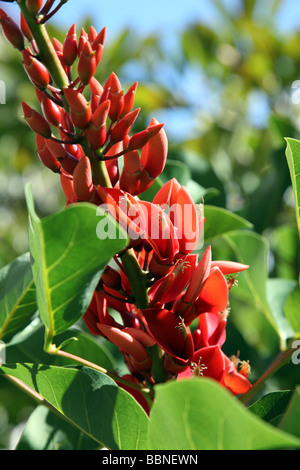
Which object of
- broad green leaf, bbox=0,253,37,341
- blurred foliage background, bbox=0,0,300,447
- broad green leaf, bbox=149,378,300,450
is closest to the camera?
broad green leaf, bbox=149,378,300,450

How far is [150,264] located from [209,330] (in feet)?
0.64

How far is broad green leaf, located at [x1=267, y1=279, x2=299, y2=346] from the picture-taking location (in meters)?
1.50

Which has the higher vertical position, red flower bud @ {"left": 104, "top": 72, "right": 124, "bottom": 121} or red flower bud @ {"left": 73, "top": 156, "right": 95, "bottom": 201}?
red flower bud @ {"left": 104, "top": 72, "right": 124, "bottom": 121}

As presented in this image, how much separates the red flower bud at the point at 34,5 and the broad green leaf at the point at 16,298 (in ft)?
1.57

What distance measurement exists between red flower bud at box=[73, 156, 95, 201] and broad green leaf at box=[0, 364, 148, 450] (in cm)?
28

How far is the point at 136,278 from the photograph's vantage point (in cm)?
94

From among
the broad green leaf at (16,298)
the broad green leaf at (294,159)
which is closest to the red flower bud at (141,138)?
the broad green leaf at (294,159)

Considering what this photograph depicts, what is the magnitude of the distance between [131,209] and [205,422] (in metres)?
0.35

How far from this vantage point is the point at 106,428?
940 mm

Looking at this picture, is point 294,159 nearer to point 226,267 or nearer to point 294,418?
point 226,267

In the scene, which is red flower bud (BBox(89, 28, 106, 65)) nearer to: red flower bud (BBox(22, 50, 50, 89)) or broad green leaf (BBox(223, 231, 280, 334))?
red flower bud (BBox(22, 50, 50, 89))

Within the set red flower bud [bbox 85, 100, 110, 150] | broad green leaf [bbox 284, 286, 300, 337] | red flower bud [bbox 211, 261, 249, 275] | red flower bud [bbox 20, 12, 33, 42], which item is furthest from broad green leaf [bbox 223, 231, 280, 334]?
red flower bud [bbox 20, 12, 33, 42]
